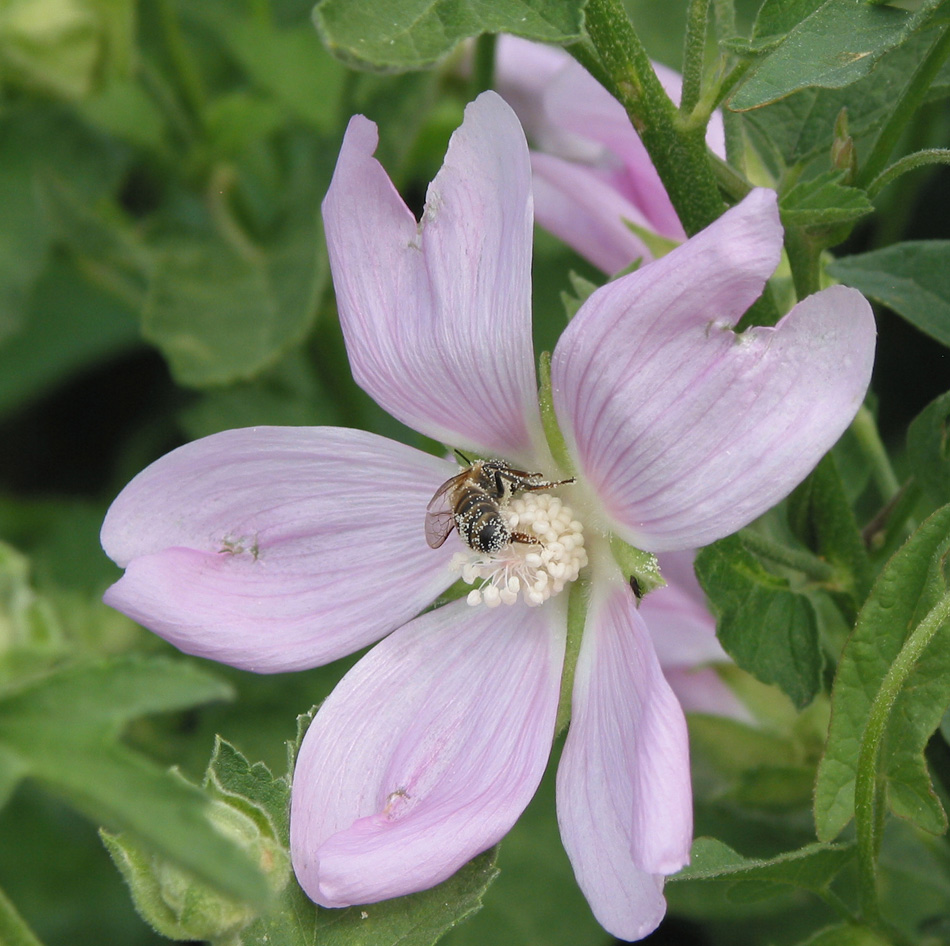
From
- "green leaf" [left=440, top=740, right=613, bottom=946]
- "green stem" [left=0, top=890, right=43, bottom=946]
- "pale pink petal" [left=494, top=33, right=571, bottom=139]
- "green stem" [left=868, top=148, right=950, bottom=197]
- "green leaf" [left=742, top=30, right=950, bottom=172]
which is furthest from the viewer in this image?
"green leaf" [left=440, top=740, right=613, bottom=946]

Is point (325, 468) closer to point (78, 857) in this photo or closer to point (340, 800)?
point (340, 800)

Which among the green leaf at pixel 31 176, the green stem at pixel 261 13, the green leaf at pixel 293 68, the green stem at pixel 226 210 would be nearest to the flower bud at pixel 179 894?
the green leaf at pixel 31 176

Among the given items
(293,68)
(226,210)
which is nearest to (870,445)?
(226,210)

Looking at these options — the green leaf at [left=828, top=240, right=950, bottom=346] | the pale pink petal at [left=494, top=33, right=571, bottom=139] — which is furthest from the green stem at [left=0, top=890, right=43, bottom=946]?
the pale pink petal at [left=494, top=33, right=571, bottom=139]

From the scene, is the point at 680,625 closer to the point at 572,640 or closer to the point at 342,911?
the point at 572,640

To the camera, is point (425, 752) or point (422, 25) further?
point (425, 752)

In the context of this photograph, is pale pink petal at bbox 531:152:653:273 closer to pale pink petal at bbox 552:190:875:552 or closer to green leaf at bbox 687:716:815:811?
pale pink petal at bbox 552:190:875:552
